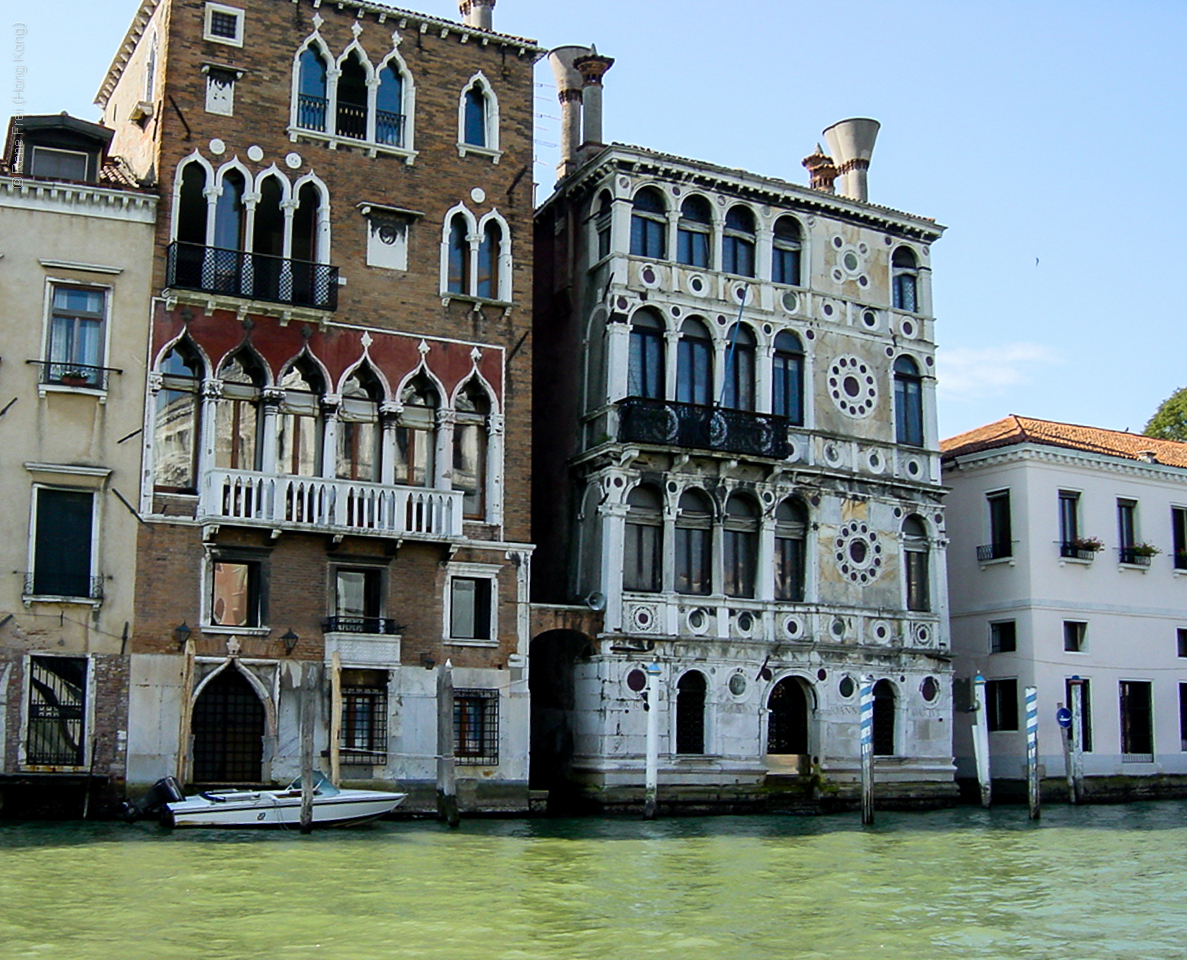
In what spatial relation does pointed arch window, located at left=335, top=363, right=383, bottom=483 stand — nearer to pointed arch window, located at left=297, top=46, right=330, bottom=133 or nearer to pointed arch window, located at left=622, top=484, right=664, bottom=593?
pointed arch window, located at left=297, top=46, right=330, bottom=133

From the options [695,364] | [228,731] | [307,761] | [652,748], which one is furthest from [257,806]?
[695,364]

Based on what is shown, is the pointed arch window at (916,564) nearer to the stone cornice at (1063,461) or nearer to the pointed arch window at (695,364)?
the stone cornice at (1063,461)

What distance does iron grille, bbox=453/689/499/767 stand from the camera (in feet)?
82.2

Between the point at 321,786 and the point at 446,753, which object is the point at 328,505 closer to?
the point at 446,753

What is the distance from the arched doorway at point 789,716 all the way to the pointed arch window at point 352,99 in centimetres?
1246

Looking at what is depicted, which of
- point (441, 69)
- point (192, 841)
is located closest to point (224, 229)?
point (441, 69)

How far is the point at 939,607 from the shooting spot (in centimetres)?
3028

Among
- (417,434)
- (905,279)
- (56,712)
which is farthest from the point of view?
(905,279)

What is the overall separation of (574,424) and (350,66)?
24.5 ft

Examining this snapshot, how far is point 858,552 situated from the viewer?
2941 centimetres

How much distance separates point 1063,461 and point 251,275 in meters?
17.6

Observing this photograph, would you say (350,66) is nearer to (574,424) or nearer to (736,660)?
(574,424)

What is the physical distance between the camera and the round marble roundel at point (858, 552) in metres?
29.2

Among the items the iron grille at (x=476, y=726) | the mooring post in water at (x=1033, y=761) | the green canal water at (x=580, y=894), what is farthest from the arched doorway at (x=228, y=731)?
the mooring post in water at (x=1033, y=761)
